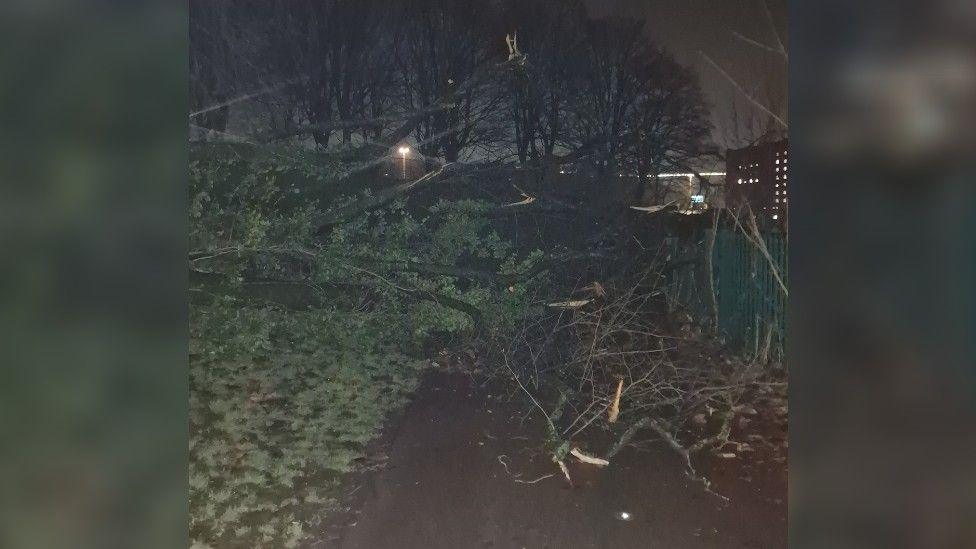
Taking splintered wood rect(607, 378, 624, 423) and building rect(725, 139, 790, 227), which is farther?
splintered wood rect(607, 378, 624, 423)

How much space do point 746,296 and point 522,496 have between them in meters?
0.85

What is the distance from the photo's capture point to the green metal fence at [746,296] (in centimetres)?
215

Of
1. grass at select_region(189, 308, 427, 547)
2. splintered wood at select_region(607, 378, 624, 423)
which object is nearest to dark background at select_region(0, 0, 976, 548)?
grass at select_region(189, 308, 427, 547)

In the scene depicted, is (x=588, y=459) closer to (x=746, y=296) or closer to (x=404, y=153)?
(x=746, y=296)

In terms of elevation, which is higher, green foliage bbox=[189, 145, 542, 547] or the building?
the building

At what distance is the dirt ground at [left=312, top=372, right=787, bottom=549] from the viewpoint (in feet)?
7.24

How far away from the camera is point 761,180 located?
2.12 m

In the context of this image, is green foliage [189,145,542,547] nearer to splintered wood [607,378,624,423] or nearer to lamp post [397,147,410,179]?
lamp post [397,147,410,179]

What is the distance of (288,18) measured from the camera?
2.20 meters

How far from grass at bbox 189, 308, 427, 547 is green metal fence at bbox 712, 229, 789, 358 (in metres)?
0.88
